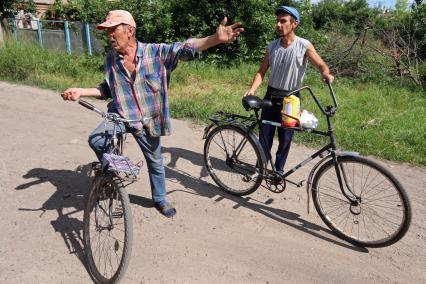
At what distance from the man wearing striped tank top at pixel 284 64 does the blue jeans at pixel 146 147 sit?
3.64ft

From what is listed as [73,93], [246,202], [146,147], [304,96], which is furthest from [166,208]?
[304,96]

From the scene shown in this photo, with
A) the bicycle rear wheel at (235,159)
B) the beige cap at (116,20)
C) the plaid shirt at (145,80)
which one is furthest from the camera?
the bicycle rear wheel at (235,159)

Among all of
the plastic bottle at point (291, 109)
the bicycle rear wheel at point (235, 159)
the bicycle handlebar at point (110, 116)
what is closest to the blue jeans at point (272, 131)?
the bicycle rear wheel at point (235, 159)

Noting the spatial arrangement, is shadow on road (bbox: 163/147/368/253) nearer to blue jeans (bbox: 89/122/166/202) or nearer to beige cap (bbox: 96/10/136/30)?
blue jeans (bbox: 89/122/166/202)

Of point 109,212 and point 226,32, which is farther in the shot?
point 109,212

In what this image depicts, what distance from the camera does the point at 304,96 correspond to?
8250mm

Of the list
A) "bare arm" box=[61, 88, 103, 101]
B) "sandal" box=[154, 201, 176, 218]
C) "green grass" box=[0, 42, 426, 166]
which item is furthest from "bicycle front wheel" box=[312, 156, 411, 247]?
"bare arm" box=[61, 88, 103, 101]

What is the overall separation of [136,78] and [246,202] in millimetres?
1826

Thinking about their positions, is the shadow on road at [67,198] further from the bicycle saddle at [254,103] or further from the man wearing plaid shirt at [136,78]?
the bicycle saddle at [254,103]

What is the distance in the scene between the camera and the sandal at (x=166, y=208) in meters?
3.87

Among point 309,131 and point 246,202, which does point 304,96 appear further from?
point 309,131

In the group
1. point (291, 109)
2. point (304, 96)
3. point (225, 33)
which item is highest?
point (225, 33)

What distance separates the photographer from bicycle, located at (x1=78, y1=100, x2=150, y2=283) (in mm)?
2795

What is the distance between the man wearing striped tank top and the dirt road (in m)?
0.70
